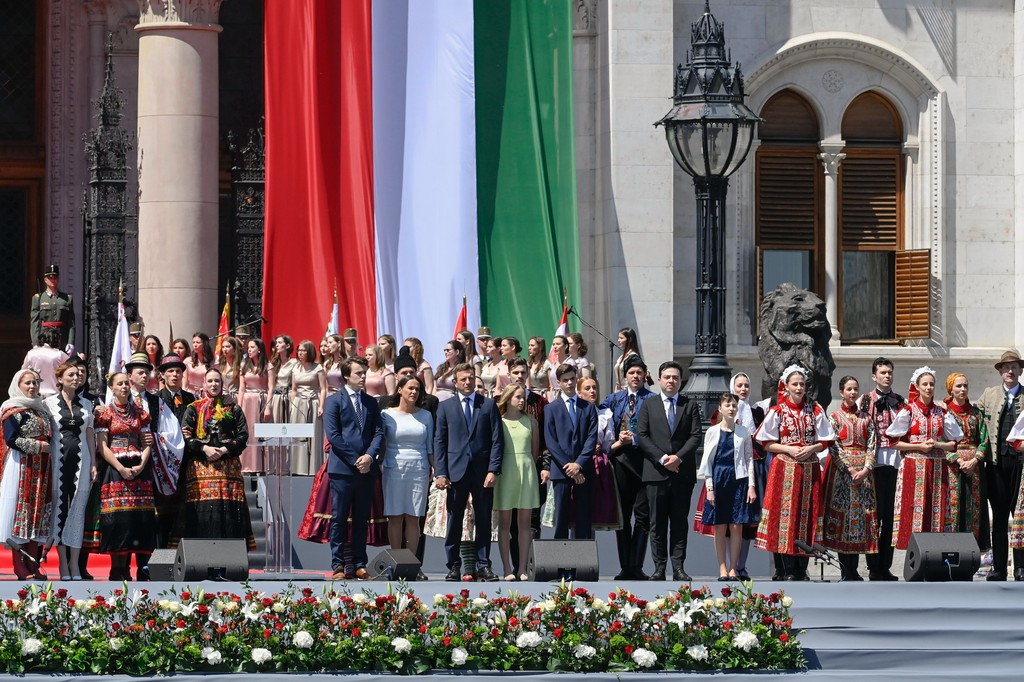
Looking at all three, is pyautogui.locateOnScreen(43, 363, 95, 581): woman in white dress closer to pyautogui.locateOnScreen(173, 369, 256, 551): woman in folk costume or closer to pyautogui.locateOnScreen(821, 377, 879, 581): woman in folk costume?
pyautogui.locateOnScreen(173, 369, 256, 551): woman in folk costume

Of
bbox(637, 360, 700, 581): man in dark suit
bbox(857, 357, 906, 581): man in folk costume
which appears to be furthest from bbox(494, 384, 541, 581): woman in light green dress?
bbox(857, 357, 906, 581): man in folk costume

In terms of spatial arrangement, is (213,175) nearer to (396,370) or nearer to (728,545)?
(396,370)

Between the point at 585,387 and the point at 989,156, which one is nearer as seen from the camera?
the point at 585,387

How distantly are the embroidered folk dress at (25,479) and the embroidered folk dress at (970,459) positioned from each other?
7.63 metres

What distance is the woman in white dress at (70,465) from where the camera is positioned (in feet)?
51.2

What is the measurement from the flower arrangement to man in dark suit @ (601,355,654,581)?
2859mm

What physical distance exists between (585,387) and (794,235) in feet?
27.5

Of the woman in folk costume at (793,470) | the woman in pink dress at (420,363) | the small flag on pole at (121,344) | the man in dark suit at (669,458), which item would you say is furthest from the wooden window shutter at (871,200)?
the small flag on pole at (121,344)

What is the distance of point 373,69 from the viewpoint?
23.2 meters

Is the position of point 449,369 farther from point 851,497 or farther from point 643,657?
point 643,657

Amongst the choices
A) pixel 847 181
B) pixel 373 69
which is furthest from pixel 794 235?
pixel 373 69

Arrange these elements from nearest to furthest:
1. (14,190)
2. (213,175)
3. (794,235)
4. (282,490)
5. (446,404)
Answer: (446,404) < (282,490) < (213,175) < (794,235) < (14,190)

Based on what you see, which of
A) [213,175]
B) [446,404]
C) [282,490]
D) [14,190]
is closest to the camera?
[446,404]

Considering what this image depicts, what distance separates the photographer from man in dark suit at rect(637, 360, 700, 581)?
16672mm
